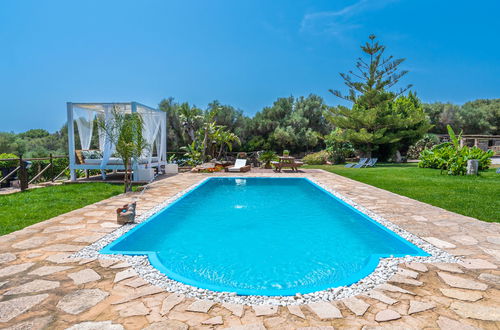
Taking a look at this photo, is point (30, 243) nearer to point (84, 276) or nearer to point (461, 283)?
point (84, 276)

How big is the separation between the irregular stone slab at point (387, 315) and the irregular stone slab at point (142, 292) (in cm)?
178

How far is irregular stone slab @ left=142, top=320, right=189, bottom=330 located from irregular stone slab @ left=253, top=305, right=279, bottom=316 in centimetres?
53

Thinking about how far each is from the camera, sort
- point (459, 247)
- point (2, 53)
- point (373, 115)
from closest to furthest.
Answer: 1. point (459, 247)
2. point (373, 115)
3. point (2, 53)

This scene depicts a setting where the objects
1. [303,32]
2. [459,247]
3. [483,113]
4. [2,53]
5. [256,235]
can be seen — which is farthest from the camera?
[483,113]

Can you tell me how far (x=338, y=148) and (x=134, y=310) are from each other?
60.6 feet

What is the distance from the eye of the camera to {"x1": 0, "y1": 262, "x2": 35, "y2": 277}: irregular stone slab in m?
2.71

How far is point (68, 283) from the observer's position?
2529mm

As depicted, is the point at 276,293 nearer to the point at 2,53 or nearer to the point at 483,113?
the point at 2,53

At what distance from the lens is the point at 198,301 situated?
2.27m

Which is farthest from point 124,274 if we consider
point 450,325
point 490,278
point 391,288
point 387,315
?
point 490,278

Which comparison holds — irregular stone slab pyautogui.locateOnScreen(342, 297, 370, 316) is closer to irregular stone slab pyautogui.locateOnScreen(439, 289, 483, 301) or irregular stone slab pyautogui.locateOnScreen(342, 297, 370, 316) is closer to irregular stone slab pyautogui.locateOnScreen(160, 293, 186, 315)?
irregular stone slab pyautogui.locateOnScreen(439, 289, 483, 301)

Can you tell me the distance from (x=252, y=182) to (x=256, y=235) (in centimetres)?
593

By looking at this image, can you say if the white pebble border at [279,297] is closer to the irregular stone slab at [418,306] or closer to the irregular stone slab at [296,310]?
the irregular stone slab at [296,310]

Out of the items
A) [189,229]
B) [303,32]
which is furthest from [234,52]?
[189,229]
